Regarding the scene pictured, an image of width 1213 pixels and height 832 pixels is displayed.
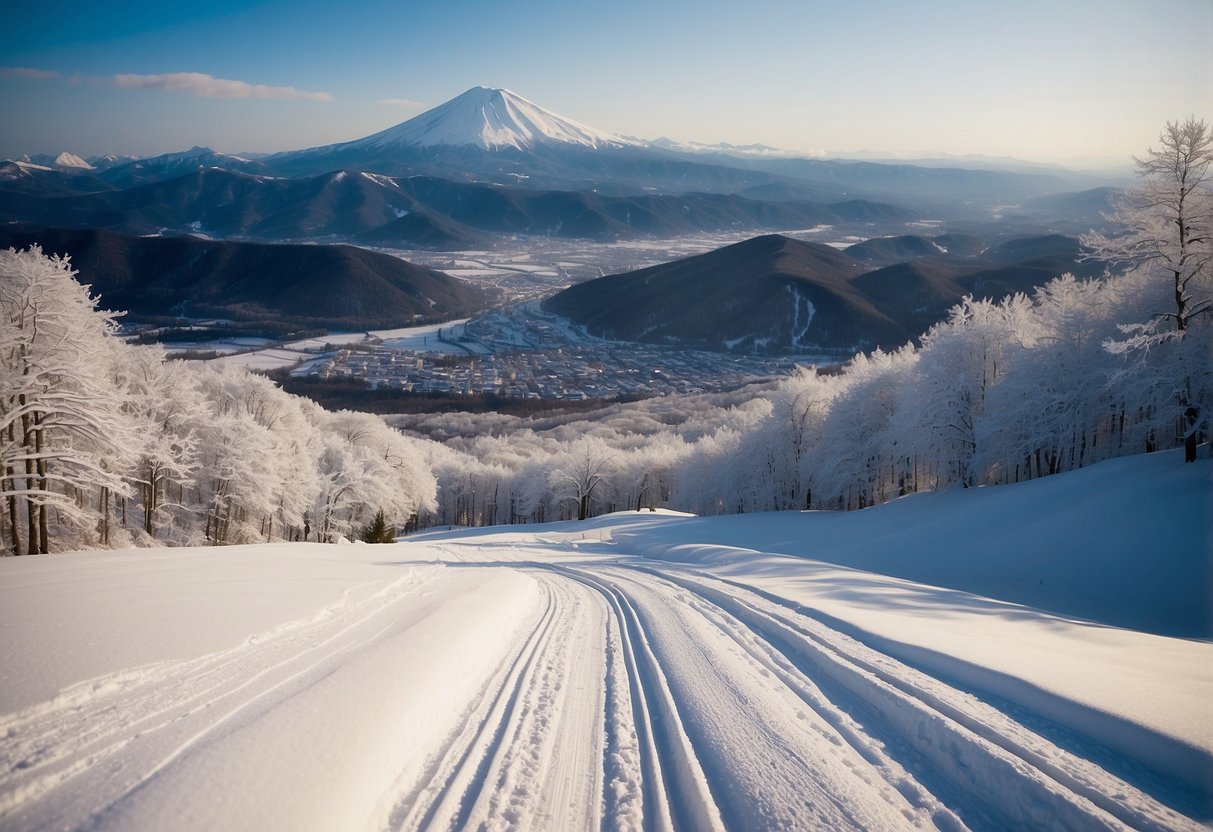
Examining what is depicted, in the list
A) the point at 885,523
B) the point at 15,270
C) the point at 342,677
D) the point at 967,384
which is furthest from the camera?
the point at 967,384

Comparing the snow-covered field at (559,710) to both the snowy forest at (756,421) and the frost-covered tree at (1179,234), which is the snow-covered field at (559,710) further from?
the frost-covered tree at (1179,234)

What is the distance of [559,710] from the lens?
19.9 ft

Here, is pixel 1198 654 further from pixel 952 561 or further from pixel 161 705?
pixel 161 705

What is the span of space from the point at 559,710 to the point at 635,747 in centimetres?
108

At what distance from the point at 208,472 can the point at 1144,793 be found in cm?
4020

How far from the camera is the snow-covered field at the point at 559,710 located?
13.7 ft

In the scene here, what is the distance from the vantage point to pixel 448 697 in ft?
19.5

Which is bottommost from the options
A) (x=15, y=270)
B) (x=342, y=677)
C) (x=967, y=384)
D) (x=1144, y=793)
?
(x=1144, y=793)

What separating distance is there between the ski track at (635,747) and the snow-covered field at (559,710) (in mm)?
26

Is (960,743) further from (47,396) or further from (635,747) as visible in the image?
(47,396)

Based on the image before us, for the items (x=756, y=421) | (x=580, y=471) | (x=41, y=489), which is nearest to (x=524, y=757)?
(x=41, y=489)

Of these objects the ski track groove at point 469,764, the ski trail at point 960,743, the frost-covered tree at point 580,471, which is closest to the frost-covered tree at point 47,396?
the ski track groove at point 469,764

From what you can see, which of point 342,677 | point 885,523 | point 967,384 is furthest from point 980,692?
point 967,384

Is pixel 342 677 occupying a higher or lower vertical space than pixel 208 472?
lower
